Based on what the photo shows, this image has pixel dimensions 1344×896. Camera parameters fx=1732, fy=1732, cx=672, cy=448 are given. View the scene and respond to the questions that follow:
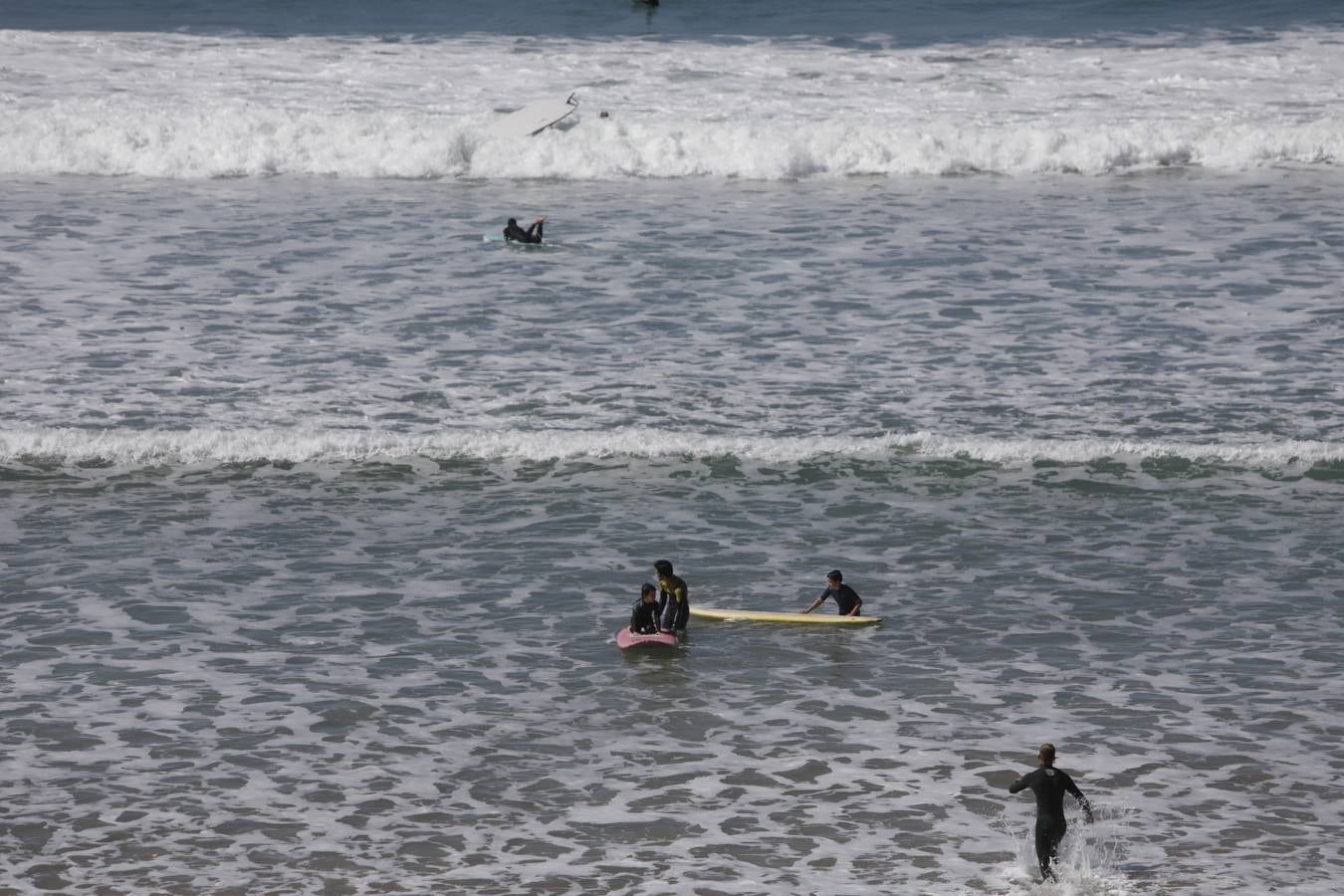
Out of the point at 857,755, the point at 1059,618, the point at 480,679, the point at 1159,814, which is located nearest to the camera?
the point at 1159,814

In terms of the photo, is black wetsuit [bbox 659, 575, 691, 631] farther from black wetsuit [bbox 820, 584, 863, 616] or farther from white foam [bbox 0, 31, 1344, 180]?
white foam [bbox 0, 31, 1344, 180]

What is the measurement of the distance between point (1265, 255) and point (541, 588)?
1854cm

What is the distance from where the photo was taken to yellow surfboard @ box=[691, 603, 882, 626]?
18719 mm

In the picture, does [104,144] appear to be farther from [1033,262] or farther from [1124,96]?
[1124,96]

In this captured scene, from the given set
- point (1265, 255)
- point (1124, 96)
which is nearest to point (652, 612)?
point (1265, 255)

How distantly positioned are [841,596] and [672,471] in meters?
5.77

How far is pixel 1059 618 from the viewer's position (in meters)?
19.0

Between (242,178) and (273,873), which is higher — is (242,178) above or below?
above

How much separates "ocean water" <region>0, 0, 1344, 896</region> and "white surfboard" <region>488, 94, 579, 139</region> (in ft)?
1.69

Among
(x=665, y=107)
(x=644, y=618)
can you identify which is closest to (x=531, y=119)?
(x=665, y=107)

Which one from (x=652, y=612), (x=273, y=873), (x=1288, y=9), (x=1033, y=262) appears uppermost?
(x=1288, y=9)

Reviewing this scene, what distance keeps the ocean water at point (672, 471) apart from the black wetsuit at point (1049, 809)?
0.78ft

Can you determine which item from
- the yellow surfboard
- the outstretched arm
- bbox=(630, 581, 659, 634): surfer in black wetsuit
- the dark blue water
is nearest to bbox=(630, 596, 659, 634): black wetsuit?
bbox=(630, 581, 659, 634): surfer in black wetsuit

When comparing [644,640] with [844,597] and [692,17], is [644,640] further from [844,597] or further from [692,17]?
[692,17]
